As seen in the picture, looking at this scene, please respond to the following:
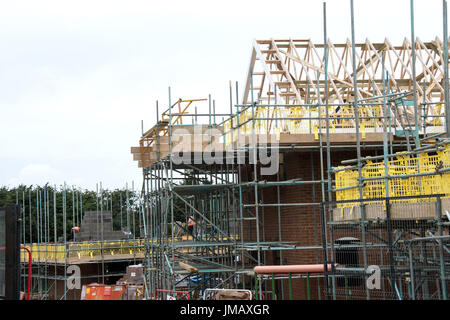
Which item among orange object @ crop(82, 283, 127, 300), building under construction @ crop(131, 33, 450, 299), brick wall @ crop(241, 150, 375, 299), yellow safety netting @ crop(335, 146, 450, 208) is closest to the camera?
yellow safety netting @ crop(335, 146, 450, 208)

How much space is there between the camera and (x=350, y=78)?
28844 millimetres

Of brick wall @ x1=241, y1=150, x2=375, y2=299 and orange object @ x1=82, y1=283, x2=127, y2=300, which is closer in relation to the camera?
brick wall @ x1=241, y1=150, x2=375, y2=299

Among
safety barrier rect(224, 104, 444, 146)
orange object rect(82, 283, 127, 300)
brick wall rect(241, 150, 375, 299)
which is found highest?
safety barrier rect(224, 104, 444, 146)

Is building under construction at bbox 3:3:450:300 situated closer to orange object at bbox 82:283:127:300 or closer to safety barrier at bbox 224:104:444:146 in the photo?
safety barrier at bbox 224:104:444:146

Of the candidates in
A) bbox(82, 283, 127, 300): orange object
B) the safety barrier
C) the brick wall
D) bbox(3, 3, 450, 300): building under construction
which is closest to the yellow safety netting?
bbox(3, 3, 450, 300): building under construction

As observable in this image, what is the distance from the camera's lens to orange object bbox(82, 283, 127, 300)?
24.4 metres

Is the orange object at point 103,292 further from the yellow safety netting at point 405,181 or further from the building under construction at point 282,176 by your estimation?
the yellow safety netting at point 405,181

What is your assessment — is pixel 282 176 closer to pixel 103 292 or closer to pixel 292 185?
pixel 292 185

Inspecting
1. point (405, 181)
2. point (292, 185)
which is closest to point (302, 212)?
point (292, 185)

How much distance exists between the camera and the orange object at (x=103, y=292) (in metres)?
24.4

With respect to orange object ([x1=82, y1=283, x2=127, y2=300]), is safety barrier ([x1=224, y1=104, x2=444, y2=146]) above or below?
above

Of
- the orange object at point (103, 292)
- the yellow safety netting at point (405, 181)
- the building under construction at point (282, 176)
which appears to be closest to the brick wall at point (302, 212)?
the building under construction at point (282, 176)
